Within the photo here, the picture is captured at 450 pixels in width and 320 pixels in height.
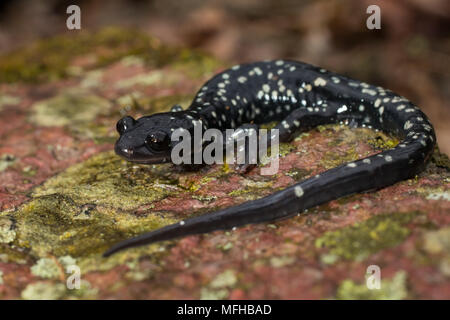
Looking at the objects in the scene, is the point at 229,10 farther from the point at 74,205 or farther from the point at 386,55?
the point at 74,205

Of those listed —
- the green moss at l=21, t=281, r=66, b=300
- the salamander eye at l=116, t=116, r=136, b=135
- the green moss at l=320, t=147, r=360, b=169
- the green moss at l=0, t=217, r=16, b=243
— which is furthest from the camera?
the salamander eye at l=116, t=116, r=136, b=135

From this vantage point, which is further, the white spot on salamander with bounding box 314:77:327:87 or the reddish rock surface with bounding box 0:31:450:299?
the white spot on salamander with bounding box 314:77:327:87

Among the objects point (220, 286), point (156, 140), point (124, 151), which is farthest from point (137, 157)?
point (220, 286)

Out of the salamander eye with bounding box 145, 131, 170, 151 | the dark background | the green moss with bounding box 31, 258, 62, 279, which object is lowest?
the green moss with bounding box 31, 258, 62, 279

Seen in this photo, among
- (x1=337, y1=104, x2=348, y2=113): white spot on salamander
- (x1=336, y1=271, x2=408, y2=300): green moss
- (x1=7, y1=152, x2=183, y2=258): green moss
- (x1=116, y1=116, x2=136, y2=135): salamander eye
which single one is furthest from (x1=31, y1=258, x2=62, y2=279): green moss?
(x1=337, y1=104, x2=348, y2=113): white spot on salamander

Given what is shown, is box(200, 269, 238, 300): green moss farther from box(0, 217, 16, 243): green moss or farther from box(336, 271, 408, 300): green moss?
box(0, 217, 16, 243): green moss

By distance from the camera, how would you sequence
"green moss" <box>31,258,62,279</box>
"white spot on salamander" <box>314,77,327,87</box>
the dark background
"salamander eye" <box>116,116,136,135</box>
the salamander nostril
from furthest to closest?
the dark background → "white spot on salamander" <box>314,77,327,87</box> → "salamander eye" <box>116,116,136,135</box> → the salamander nostril → "green moss" <box>31,258,62,279</box>

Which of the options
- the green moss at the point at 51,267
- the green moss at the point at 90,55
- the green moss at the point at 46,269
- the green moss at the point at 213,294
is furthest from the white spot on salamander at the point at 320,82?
the green moss at the point at 46,269
